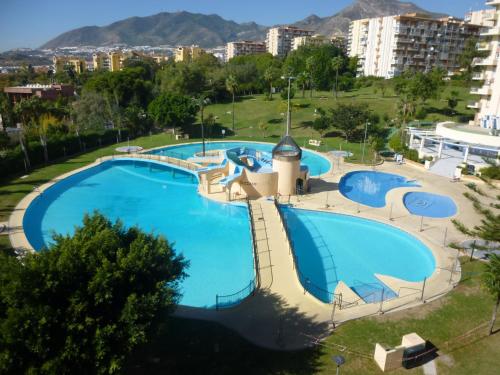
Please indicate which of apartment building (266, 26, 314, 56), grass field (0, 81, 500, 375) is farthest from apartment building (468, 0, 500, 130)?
apartment building (266, 26, 314, 56)

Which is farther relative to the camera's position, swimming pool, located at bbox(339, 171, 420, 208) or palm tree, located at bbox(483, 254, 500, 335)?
swimming pool, located at bbox(339, 171, 420, 208)

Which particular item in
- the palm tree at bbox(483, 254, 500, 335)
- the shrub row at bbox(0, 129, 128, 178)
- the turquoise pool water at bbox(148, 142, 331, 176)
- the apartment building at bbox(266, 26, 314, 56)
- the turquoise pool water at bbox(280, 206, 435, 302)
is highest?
the apartment building at bbox(266, 26, 314, 56)

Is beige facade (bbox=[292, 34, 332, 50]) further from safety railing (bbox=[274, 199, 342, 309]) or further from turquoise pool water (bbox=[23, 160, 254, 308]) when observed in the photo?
safety railing (bbox=[274, 199, 342, 309])

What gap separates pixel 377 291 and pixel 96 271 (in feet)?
44.3

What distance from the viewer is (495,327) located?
14.3 meters

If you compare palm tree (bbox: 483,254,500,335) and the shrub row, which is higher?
palm tree (bbox: 483,254,500,335)

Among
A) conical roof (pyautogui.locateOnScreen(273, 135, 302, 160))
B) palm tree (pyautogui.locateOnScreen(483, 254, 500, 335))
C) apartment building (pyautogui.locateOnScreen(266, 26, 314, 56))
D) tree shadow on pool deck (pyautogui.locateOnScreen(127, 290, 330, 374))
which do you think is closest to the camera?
tree shadow on pool deck (pyautogui.locateOnScreen(127, 290, 330, 374))

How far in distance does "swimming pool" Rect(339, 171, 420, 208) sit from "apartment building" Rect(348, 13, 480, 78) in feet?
239

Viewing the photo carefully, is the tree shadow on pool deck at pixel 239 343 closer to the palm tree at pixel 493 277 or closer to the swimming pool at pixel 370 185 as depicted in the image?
the palm tree at pixel 493 277

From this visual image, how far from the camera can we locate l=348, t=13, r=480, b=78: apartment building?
3885 inches

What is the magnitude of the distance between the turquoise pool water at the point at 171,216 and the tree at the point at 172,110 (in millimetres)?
13040

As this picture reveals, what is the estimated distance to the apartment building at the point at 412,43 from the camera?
3885 inches

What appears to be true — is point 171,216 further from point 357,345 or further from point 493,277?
point 493,277

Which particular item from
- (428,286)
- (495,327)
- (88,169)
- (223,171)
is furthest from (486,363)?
(88,169)
